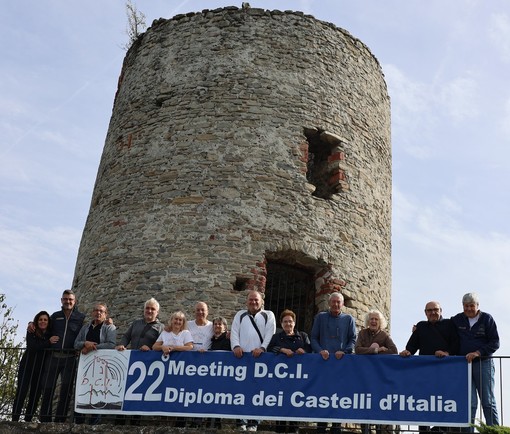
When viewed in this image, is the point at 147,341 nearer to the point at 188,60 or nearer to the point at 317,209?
the point at 317,209

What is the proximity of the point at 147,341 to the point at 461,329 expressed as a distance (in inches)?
134

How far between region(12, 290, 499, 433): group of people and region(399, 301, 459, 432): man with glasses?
0.01 m

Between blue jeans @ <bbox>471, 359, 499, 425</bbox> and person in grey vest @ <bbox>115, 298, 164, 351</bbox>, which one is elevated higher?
person in grey vest @ <bbox>115, 298, 164, 351</bbox>

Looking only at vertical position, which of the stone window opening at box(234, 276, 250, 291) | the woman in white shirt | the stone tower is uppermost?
the stone tower

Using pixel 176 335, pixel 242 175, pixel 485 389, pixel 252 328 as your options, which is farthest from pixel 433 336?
pixel 242 175

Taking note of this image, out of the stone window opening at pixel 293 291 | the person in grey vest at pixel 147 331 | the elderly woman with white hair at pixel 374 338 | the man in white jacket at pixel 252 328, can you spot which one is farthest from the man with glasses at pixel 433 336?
the stone window opening at pixel 293 291

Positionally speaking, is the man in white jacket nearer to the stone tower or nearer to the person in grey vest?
the person in grey vest

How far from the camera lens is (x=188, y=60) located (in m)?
12.1

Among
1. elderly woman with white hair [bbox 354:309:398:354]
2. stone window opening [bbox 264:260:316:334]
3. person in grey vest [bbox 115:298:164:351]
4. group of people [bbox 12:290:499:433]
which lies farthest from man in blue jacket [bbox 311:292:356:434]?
stone window opening [bbox 264:260:316:334]

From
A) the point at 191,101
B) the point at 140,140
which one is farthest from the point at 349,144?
the point at 140,140

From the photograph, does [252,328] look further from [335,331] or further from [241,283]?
[241,283]

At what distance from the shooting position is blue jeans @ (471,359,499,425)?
726 cm

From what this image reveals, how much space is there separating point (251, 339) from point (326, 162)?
459cm

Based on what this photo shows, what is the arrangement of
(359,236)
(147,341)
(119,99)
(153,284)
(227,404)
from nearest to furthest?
(227,404), (147,341), (153,284), (359,236), (119,99)
